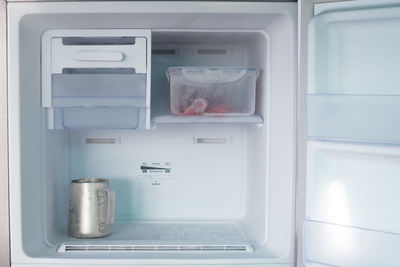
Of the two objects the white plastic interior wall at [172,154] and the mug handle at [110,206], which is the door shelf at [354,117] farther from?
the mug handle at [110,206]

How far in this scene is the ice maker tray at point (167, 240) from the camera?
144 centimetres

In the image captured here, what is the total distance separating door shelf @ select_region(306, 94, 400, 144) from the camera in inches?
A: 41.0

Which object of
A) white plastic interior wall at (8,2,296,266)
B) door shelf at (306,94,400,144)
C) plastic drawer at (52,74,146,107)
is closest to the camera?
door shelf at (306,94,400,144)

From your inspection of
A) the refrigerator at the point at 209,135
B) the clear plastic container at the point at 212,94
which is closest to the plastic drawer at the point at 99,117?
the refrigerator at the point at 209,135

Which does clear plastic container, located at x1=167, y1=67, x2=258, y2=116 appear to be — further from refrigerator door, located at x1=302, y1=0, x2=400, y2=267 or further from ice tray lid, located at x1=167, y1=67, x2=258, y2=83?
refrigerator door, located at x1=302, y1=0, x2=400, y2=267

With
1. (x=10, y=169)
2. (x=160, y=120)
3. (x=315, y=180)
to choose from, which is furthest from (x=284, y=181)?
(x=10, y=169)

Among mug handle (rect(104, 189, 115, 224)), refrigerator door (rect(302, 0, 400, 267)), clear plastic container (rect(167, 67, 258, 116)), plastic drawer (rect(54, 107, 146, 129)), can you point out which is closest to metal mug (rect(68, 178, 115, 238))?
mug handle (rect(104, 189, 115, 224))

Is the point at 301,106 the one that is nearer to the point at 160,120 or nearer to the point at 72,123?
the point at 160,120

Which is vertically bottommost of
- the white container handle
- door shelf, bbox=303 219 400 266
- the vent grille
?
the vent grille

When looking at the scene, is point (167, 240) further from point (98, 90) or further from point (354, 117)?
point (354, 117)

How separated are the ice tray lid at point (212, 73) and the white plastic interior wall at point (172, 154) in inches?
3.0

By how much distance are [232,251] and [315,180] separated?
367mm

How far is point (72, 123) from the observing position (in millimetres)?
1459

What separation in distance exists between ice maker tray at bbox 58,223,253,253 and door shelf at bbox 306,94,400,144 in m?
0.49
